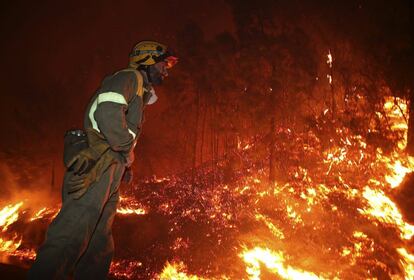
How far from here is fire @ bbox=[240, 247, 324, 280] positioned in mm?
5105

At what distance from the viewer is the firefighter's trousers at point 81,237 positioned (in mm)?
2053

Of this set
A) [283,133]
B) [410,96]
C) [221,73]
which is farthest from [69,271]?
[221,73]

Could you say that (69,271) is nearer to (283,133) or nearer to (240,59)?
(283,133)

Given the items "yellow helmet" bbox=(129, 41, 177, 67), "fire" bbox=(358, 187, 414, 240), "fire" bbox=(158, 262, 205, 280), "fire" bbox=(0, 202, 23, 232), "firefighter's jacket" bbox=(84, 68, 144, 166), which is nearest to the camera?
"firefighter's jacket" bbox=(84, 68, 144, 166)

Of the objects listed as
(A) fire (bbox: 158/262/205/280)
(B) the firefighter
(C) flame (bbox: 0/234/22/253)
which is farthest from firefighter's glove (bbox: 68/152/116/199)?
(C) flame (bbox: 0/234/22/253)

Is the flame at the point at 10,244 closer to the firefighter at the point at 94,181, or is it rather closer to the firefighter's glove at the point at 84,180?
the firefighter at the point at 94,181

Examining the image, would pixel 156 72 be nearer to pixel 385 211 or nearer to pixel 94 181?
pixel 94 181

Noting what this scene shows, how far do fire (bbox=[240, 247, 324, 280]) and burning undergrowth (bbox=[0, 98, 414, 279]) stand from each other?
0.07ft

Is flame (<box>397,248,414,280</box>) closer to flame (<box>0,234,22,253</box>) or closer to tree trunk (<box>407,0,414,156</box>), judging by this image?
tree trunk (<box>407,0,414,156</box>)

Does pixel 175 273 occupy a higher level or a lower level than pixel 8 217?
higher

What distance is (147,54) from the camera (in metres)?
3.24

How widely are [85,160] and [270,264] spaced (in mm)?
4714

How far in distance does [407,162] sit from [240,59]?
9198 millimetres

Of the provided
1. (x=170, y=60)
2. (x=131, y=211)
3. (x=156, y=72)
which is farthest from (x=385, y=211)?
(x=131, y=211)
